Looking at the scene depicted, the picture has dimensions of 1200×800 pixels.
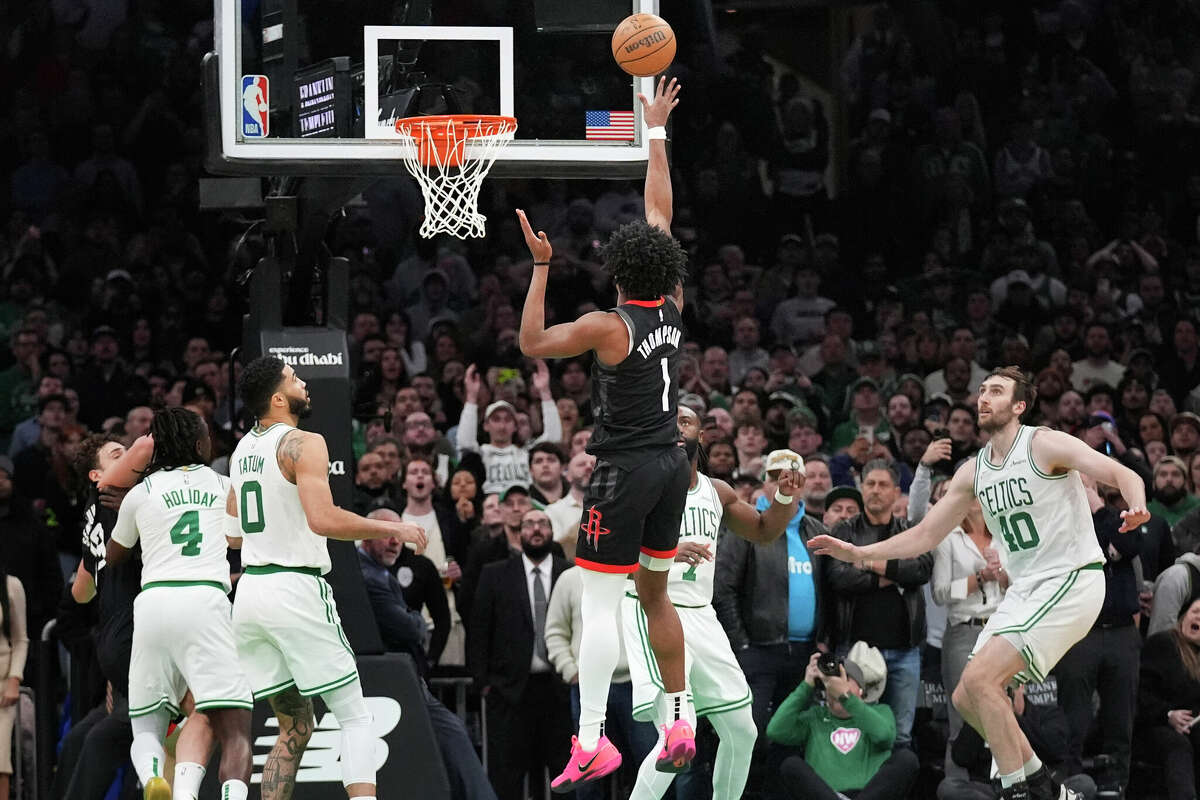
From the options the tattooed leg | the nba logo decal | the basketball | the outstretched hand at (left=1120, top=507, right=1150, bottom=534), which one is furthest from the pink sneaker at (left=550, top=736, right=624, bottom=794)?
the nba logo decal

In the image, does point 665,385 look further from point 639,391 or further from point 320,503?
point 320,503

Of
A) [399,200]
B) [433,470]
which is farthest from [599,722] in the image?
[399,200]

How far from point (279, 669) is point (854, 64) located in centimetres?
1335

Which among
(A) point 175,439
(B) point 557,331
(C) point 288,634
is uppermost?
(B) point 557,331

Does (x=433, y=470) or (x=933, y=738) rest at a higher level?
(x=433, y=470)

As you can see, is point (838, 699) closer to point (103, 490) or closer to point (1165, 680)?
point (1165, 680)

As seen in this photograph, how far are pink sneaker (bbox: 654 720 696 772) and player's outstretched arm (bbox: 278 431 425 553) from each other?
1473 millimetres

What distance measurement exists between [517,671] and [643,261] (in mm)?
4401

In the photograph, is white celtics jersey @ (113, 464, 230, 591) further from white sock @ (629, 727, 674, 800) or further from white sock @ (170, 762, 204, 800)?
white sock @ (629, 727, 674, 800)

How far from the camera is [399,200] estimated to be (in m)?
18.2

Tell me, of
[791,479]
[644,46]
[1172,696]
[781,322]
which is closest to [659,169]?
[644,46]

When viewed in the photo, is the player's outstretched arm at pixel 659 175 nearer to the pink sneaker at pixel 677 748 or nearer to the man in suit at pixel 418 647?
the pink sneaker at pixel 677 748

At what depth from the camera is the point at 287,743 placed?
955 cm

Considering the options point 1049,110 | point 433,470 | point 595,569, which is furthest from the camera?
point 1049,110
